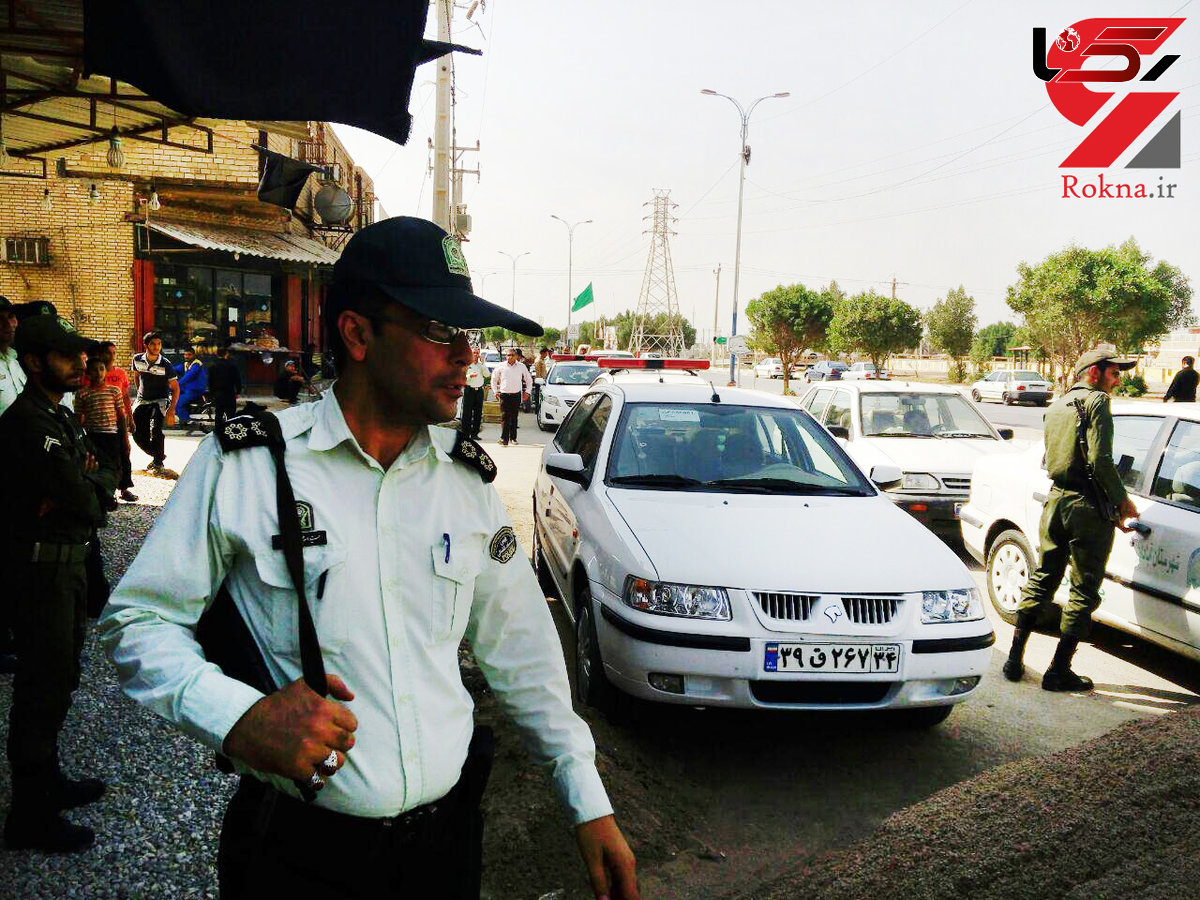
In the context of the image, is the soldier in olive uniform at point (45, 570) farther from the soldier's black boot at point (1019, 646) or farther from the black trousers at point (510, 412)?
the black trousers at point (510, 412)

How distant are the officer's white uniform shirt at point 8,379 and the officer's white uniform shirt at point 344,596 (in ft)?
13.6

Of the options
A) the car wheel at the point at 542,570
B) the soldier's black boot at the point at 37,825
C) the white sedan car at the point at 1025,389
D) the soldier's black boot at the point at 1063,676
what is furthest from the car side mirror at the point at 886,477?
the white sedan car at the point at 1025,389

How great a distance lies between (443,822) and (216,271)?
22049 millimetres

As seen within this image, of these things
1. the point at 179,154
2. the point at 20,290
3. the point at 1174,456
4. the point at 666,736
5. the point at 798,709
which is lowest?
the point at 666,736

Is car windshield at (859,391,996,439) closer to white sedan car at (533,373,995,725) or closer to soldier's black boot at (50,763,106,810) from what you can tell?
white sedan car at (533,373,995,725)

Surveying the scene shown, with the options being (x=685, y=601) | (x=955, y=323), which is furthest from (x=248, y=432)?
(x=955, y=323)

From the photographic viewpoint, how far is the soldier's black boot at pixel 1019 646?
5.20 metres

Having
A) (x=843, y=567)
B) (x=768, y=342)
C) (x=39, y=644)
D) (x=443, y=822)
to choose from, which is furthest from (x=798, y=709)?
(x=768, y=342)

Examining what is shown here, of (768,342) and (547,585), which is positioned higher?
(768,342)

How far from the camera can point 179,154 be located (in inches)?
781

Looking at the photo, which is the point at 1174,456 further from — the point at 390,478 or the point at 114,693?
the point at 114,693

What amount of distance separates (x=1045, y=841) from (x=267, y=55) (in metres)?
3.32

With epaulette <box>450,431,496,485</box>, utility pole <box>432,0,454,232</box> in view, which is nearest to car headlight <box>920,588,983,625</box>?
epaulette <box>450,431,496,485</box>

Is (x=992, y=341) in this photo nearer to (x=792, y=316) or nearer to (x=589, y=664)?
(x=792, y=316)
